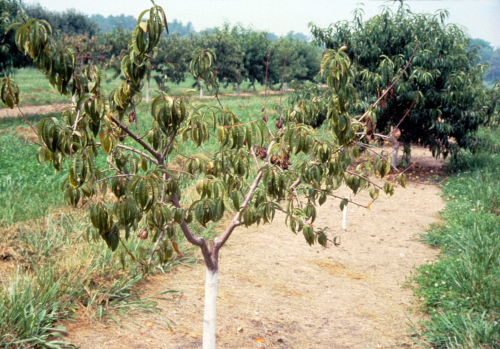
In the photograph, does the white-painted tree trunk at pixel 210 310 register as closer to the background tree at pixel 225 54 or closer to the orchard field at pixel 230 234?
the orchard field at pixel 230 234

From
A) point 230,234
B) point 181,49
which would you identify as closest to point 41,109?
point 181,49

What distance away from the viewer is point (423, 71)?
31.0 ft

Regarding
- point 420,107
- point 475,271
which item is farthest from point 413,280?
point 420,107

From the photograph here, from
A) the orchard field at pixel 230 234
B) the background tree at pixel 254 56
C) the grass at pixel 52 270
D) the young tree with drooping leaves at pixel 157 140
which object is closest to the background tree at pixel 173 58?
the background tree at pixel 254 56

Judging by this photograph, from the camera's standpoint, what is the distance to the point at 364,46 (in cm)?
1035

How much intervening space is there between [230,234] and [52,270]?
173 cm

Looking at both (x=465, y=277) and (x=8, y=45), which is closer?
(x=465, y=277)

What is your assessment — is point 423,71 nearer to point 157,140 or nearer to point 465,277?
point 465,277

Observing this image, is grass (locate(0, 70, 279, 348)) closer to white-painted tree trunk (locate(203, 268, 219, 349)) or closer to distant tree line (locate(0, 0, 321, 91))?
white-painted tree trunk (locate(203, 268, 219, 349))

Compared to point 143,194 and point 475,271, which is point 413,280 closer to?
point 475,271

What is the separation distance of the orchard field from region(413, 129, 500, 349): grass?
0.02m

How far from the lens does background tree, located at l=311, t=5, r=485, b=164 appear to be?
31.8 feet

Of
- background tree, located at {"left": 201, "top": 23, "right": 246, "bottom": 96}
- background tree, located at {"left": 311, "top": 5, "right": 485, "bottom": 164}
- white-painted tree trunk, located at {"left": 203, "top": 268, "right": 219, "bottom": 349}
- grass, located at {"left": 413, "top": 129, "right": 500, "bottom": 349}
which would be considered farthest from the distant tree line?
white-painted tree trunk, located at {"left": 203, "top": 268, "right": 219, "bottom": 349}

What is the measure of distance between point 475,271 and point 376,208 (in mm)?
4076
